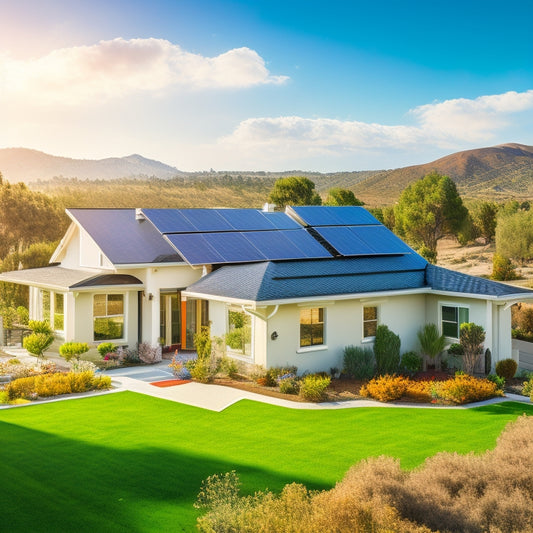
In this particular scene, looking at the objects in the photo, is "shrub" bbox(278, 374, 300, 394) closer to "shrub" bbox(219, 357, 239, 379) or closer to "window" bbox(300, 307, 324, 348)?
"window" bbox(300, 307, 324, 348)

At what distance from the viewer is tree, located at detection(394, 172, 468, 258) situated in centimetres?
5769

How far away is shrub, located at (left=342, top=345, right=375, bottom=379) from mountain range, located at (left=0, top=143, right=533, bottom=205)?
7049 cm

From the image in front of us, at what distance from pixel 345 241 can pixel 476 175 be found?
266 feet

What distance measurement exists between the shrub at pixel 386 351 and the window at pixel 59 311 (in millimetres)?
10930

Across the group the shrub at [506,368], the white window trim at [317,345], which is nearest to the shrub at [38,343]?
the white window trim at [317,345]

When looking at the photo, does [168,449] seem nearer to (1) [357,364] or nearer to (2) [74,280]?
(1) [357,364]

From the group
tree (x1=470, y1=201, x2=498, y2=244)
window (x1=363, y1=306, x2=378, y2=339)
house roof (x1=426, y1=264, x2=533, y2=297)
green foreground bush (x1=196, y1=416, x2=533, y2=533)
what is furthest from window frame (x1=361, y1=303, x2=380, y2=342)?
tree (x1=470, y1=201, x2=498, y2=244)

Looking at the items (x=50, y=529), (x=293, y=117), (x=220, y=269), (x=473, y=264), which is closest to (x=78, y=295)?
(x=220, y=269)

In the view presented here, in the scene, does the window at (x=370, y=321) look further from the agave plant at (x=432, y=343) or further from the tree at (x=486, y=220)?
the tree at (x=486, y=220)

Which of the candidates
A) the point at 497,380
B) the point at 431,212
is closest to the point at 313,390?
the point at 497,380

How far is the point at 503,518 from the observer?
7641 millimetres

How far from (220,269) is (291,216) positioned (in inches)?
215

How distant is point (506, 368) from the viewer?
19.6 meters

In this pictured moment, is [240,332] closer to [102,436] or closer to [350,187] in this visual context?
[102,436]
